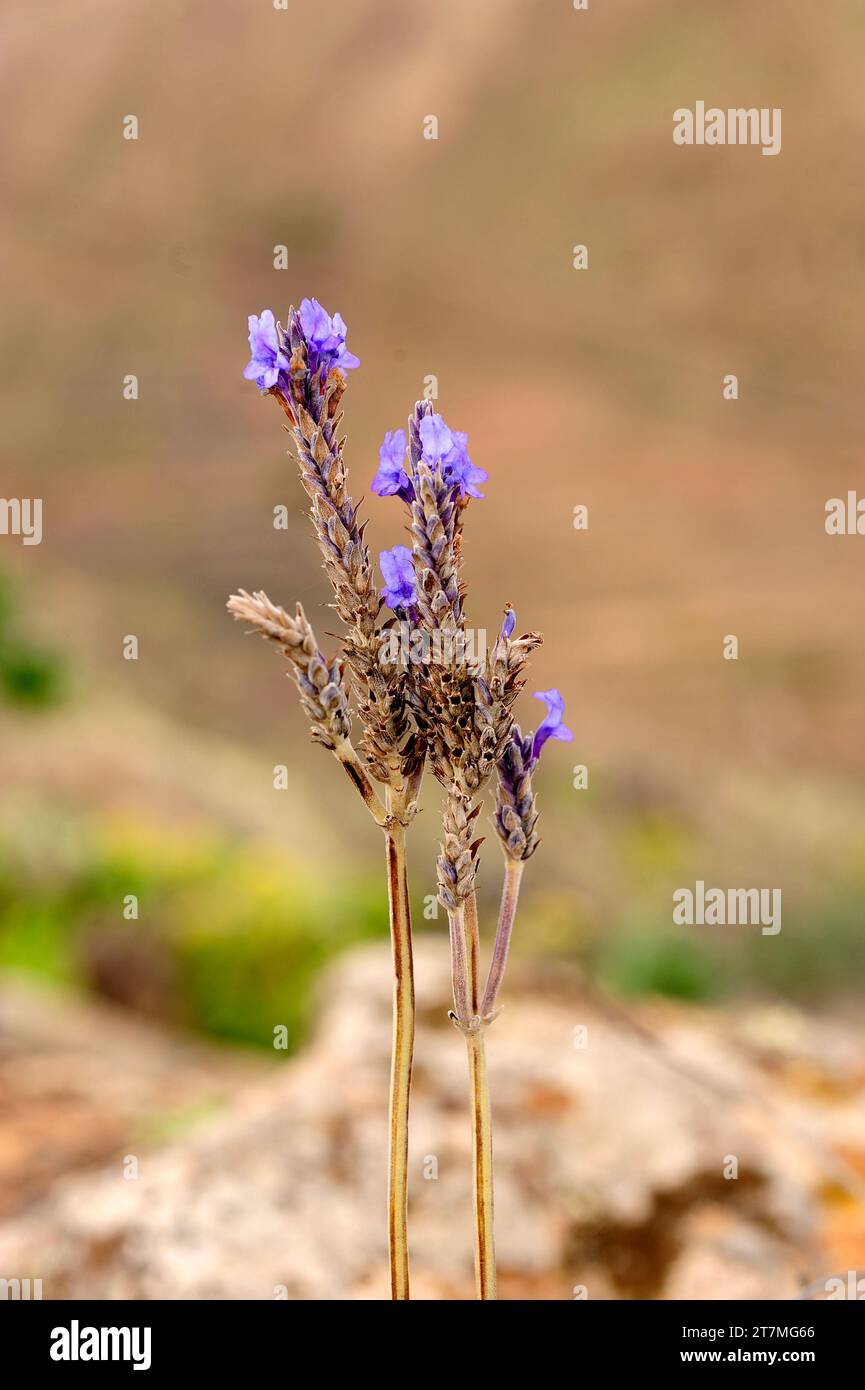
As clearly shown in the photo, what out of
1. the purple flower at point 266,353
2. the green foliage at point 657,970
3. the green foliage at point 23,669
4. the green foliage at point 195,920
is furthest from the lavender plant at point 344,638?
the green foliage at point 23,669

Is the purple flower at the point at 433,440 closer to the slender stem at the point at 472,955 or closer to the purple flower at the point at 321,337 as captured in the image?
the purple flower at the point at 321,337

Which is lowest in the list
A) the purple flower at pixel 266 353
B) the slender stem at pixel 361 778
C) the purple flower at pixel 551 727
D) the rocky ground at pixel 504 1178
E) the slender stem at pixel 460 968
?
the rocky ground at pixel 504 1178

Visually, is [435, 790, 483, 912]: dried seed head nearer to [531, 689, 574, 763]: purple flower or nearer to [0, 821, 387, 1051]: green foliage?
[531, 689, 574, 763]: purple flower

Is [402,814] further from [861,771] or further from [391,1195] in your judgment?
[861,771]

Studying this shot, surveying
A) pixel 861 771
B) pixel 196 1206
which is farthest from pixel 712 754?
pixel 196 1206

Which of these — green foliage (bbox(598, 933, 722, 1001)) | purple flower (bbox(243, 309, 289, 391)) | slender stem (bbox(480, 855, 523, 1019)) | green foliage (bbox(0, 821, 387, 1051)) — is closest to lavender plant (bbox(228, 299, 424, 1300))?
purple flower (bbox(243, 309, 289, 391))
